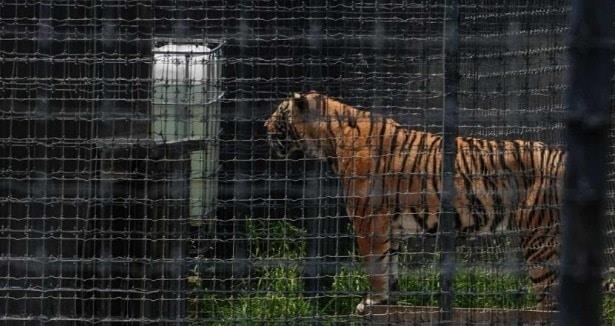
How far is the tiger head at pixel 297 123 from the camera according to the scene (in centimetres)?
471

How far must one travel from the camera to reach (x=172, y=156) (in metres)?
4.41

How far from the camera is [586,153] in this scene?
1.05m

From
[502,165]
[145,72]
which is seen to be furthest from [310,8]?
[502,165]

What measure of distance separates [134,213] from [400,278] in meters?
1.19

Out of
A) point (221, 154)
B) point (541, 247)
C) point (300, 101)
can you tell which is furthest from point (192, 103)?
point (541, 247)

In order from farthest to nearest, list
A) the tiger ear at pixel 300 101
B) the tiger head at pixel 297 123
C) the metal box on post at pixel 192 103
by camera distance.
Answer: the tiger head at pixel 297 123, the tiger ear at pixel 300 101, the metal box on post at pixel 192 103

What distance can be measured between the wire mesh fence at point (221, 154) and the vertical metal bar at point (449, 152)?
6 cm

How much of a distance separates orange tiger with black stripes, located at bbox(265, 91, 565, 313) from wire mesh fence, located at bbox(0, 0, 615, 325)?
0.02m

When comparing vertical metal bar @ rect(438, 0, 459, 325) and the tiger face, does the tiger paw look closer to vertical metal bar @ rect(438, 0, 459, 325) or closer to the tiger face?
vertical metal bar @ rect(438, 0, 459, 325)

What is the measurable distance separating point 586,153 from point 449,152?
3.16 meters

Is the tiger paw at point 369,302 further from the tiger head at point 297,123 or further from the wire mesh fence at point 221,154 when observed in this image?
the tiger head at point 297,123

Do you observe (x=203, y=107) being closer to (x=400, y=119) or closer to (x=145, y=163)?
(x=145, y=163)

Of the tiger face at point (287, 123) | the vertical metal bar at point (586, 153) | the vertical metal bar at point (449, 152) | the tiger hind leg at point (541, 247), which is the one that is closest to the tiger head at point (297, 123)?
the tiger face at point (287, 123)

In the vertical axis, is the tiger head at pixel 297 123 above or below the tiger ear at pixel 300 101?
below
